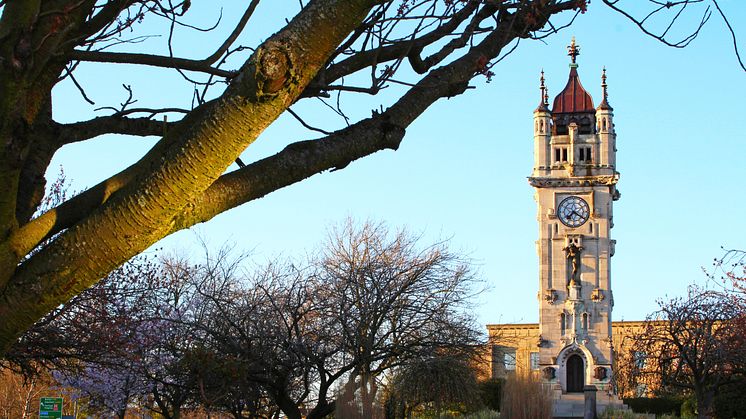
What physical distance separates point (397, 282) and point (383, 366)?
9.95ft

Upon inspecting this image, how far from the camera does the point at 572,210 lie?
6962 centimetres

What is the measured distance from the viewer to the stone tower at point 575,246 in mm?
67562

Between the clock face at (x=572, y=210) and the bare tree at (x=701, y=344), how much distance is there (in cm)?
3211

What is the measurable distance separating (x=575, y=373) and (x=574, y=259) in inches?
291

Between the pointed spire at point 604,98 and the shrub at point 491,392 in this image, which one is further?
the pointed spire at point 604,98

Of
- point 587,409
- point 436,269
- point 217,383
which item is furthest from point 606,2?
point 587,409

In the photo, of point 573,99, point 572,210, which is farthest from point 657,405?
point 573,99

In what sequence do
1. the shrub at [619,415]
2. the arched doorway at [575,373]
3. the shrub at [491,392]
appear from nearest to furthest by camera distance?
the shrub at [619,415]
the shrub at [491,392]
the arched doorway at [575,373]

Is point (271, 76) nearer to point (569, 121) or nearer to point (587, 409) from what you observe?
point (587, 409)

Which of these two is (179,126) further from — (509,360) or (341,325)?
(509,360)

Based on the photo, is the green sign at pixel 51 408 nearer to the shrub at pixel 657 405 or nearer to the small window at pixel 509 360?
the small window at pixel 509 360

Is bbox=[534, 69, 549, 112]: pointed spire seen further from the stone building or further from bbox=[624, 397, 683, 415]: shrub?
bbox=[624, 397, 683, 415]: shrub

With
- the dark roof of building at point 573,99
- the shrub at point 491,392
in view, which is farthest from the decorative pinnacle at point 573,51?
the shrub at point 491,392

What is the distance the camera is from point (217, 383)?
19.0 metres
